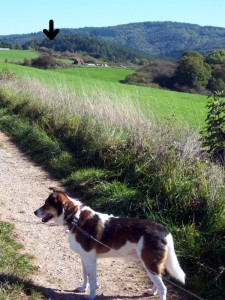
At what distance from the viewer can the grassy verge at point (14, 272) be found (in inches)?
165

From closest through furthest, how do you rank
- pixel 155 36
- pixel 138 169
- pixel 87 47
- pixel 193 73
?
pixel 138 169, pixel 193 73, pixel 87 47, pixel 155 36

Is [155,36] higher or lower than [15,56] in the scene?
higher

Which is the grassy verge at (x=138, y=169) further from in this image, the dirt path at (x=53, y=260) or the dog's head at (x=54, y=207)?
the dog's head at (x=54, y=207)

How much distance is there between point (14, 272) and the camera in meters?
4.57

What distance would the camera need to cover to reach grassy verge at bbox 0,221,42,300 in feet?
13.7

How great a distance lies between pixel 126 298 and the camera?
4.54 meters

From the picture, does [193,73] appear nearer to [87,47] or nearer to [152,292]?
[152,292]

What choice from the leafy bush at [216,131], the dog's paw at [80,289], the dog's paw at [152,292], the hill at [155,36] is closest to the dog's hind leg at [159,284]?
the dog's paw at [152,292]

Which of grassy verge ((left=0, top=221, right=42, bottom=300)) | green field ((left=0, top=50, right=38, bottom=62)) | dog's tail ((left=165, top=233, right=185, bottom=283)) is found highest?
green field ((left=0, top=50, right=38, bottom=62))

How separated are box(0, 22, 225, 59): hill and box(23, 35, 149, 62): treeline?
117ft

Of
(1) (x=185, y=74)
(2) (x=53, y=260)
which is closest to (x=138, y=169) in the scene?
(2) (x=53, y=260)

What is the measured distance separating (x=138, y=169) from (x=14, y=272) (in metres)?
3.38

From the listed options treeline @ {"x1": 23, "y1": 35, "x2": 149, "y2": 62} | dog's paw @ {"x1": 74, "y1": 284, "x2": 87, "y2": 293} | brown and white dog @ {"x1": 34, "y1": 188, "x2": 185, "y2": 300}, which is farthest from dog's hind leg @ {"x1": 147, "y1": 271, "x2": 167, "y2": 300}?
treeline @ {"x1": 23, "y1": 35, "x2": 149, "y2": 62}

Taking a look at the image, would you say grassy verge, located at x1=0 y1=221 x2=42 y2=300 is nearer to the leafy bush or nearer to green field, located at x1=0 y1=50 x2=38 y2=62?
the leafy bush
